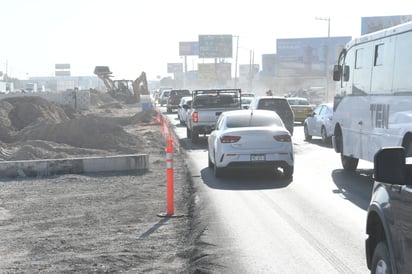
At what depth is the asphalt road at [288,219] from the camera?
8.24 m

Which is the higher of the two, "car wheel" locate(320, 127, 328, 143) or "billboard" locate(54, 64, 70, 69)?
"car wheel" locate(320, 127, 328, 143)

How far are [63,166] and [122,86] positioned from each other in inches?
2334

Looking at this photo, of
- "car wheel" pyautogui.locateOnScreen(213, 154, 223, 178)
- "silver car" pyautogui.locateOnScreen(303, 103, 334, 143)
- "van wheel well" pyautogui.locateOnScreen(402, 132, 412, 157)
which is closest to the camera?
"van wheel well" pyautogui.locateOnScreen(402, 132, 412, 157)

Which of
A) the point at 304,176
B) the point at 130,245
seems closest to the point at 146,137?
the point at 304,176

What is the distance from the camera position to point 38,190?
14844mm

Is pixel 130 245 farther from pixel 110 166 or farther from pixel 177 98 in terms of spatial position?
pixel 177 98

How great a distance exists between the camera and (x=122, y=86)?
76.0 metres

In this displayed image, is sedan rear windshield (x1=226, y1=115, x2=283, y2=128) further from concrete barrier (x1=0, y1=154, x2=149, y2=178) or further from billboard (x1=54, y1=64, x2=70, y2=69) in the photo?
billboard (x1=54, y1=64, x2=70, y2=69)

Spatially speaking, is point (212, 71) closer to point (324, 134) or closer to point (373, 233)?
point (324, 134)

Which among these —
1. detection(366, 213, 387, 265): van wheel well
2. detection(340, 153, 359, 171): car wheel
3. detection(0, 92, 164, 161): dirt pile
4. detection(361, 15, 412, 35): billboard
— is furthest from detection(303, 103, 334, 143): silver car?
detection(361, 15, 412, 35): billboard

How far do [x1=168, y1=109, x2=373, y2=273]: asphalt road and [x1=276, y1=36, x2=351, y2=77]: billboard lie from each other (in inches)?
3668

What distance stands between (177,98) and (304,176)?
1670 inches

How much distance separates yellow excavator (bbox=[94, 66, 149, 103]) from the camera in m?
73.2

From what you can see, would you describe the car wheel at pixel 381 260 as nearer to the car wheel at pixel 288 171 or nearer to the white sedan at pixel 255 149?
the white sedan at pixel 255 149
